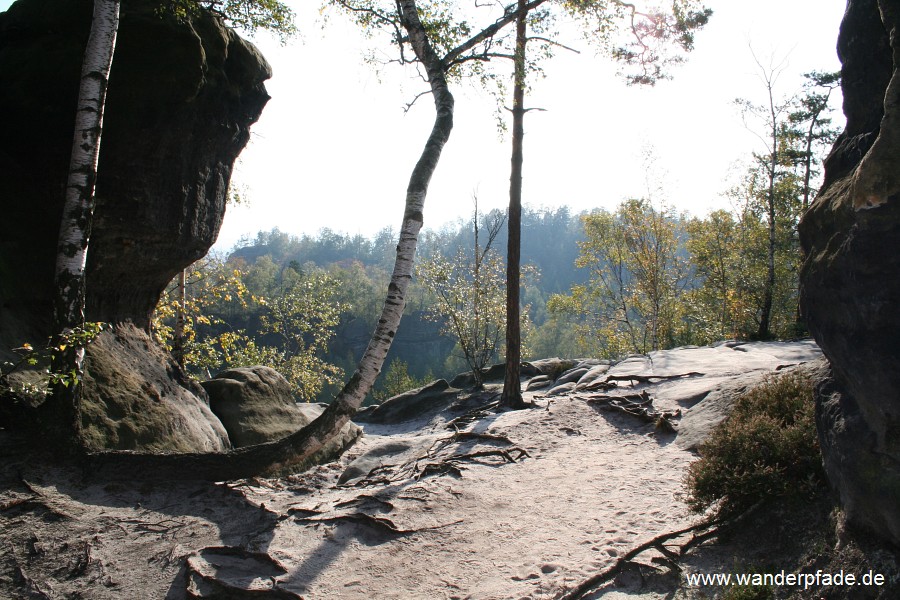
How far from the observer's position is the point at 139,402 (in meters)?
6.80

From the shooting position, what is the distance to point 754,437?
15.8 ft

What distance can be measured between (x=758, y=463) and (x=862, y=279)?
1941 millimetres

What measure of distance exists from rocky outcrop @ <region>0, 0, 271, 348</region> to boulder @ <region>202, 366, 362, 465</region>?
1873mm

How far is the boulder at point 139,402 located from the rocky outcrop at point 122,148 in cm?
58

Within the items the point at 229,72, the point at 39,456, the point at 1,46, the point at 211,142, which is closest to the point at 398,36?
the point at 229,72

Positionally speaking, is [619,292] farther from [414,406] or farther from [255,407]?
[255,407]

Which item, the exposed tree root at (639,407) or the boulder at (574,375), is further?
the boulder at (574,375)

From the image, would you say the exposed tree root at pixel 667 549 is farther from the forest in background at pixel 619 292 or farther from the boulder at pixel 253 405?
the forest in background at pixel 619 292

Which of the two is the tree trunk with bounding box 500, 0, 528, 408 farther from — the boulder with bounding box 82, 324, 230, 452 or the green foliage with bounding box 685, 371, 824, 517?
the green foliage with bounding box 685, 371, 824, 517

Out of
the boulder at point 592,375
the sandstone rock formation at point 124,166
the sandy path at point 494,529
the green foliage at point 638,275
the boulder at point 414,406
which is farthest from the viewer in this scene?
the green foliage at point 638,275

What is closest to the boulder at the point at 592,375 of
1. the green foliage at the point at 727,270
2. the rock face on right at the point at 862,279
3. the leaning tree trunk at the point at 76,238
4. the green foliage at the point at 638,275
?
the rock face on right at the point at 862,279

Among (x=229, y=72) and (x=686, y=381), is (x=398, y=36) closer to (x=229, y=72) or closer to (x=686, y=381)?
(x=229, y=72)

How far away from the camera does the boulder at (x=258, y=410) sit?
9.18m

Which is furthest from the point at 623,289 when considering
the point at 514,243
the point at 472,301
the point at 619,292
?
the point at 514,243
